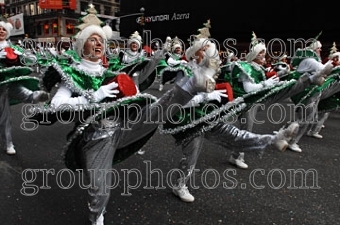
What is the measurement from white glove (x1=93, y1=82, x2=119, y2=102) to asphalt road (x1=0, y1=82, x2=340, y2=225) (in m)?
1.20

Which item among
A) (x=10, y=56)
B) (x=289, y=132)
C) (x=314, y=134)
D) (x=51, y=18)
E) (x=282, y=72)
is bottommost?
(x=314, y=134)

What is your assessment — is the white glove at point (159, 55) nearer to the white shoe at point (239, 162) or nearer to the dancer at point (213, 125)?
the dancer at point (213, 125)

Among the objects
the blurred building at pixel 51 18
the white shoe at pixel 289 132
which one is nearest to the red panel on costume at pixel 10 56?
the white shoe at pixel 289 132

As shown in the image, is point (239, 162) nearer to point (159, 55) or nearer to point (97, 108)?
point (159, 55)

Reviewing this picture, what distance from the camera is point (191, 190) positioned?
3486mm

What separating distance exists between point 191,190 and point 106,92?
1726 mm

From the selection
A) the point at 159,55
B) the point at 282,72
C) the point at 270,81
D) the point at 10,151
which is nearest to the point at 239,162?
the point at 270,81

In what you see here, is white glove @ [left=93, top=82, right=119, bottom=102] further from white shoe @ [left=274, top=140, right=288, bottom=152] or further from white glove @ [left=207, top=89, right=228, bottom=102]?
white shoe @ [left=274, top=140, right=288, bottom=152]

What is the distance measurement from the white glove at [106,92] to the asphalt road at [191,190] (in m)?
1.20

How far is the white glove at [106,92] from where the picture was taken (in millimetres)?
2229

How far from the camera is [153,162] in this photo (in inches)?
171

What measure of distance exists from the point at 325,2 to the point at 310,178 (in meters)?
14.0

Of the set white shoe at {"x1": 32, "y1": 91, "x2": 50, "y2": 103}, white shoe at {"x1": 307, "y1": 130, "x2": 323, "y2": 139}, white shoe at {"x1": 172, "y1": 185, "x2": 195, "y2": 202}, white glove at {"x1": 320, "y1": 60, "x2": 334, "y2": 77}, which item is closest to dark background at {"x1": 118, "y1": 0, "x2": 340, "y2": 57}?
white shoe at {"x1": 307, "y1": 130, "x2": 323, "y2": 139}

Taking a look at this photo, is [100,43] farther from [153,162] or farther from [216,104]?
[153,162]
